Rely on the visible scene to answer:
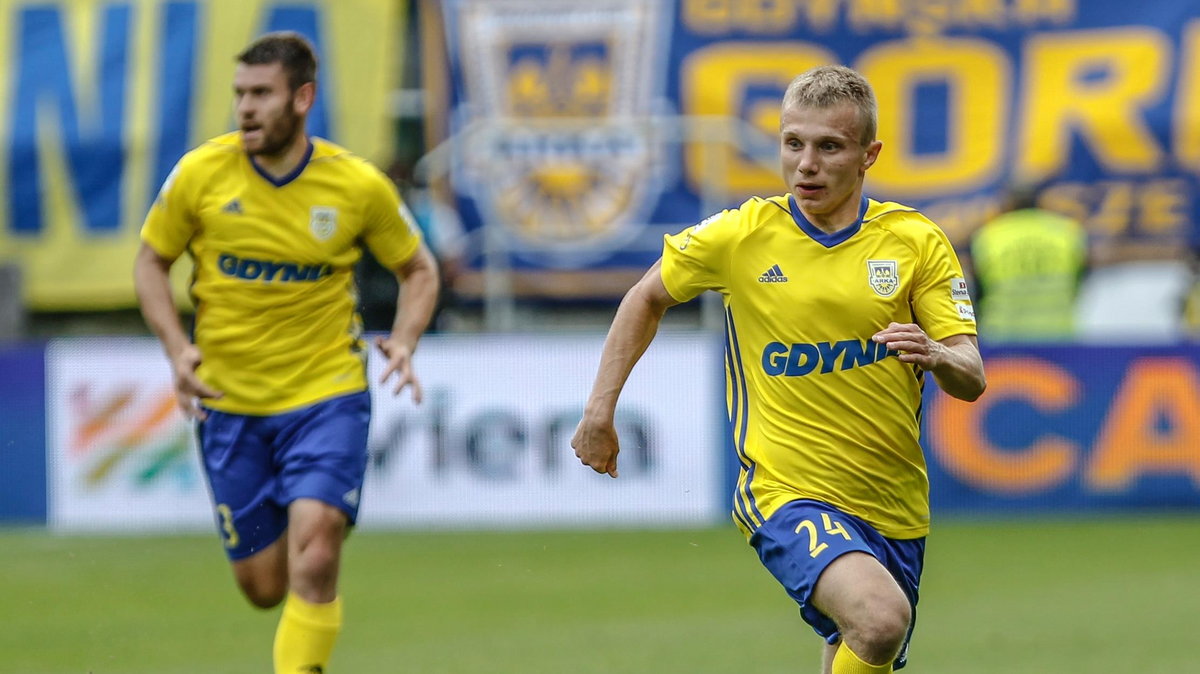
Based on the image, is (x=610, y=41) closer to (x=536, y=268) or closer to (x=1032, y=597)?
(x=536, y=268)

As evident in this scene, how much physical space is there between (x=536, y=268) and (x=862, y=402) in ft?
35.3

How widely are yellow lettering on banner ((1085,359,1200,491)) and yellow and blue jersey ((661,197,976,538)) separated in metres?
Result: 8.06

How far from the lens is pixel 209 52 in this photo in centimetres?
1666

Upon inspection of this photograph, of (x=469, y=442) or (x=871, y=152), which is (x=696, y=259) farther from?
(x=469, y=442)

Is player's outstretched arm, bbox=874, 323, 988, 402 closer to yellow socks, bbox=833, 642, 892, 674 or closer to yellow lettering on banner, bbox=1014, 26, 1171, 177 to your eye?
yellow socks, bbox=833, 642, 892, 674

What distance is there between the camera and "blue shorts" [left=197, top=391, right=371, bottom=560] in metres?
7.23

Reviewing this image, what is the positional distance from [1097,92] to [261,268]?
10.7m

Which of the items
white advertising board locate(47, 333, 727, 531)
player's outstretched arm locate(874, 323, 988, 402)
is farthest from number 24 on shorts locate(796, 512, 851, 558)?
white advertising board locate(47, 333, 727, 531)

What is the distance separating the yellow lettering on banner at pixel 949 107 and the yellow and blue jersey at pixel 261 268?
9670 millimetres

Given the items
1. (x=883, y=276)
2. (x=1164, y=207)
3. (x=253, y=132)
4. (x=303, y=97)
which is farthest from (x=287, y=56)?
(x=1164, y=207)

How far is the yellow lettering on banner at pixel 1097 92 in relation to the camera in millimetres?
16562

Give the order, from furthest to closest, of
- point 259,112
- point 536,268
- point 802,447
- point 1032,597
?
point 536,268, point 1032,597, point 259,112, point 802,447

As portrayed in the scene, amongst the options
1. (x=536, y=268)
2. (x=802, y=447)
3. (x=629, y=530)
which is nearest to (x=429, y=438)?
(x=629, y=530)

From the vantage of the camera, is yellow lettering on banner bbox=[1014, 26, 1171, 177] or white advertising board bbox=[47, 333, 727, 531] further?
yellow lettering on banner bbox=[1014, 26, 1171, 177]
